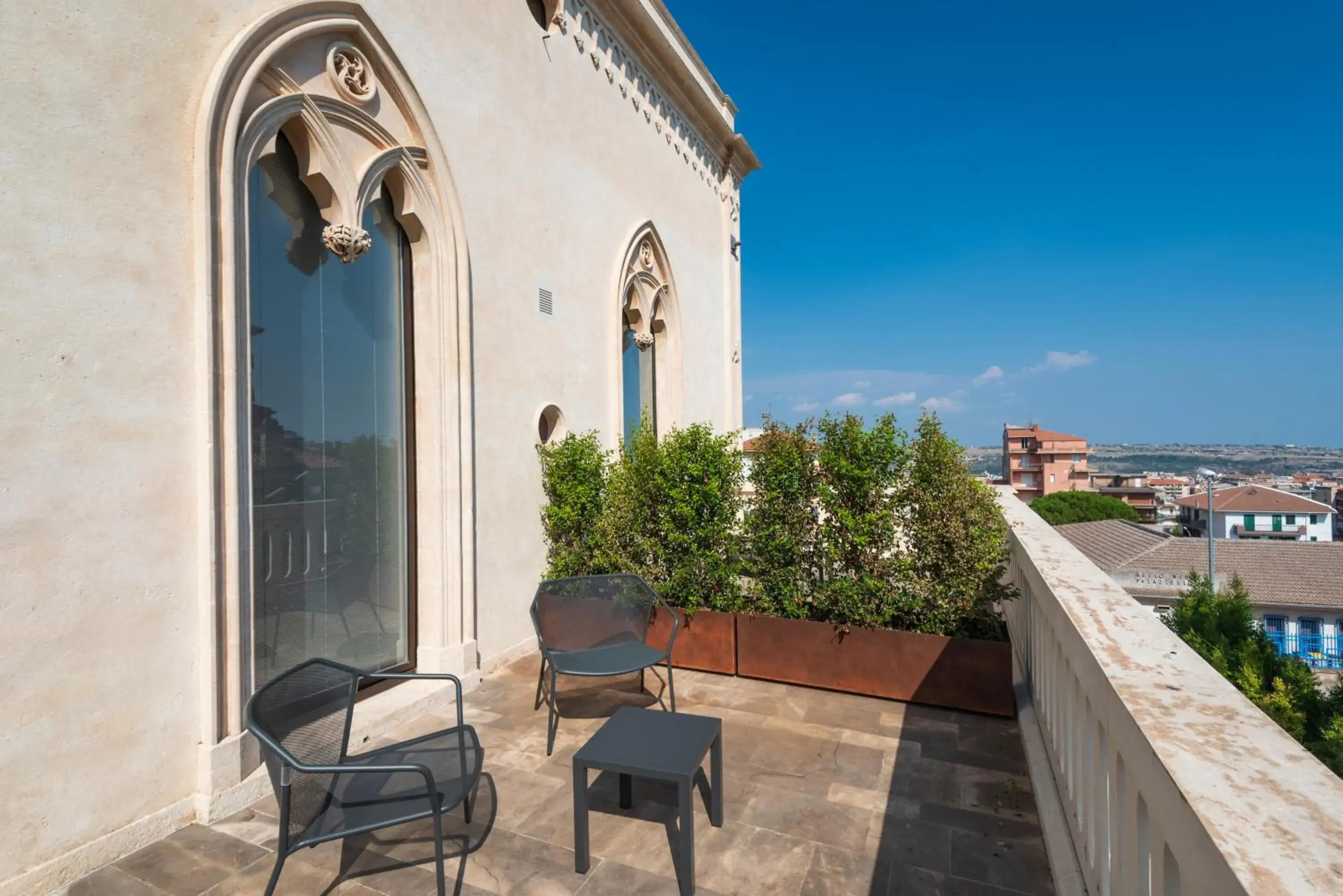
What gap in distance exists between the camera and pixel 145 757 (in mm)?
3061

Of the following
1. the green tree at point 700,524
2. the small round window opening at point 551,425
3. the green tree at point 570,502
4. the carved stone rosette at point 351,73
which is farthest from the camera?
the small round window opening at point 551,425

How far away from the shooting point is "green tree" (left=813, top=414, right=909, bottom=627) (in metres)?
4.71

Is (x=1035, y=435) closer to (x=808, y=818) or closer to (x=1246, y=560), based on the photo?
(x=1246, y=560)

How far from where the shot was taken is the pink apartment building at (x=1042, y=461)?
89000 mm

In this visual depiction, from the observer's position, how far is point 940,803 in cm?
329

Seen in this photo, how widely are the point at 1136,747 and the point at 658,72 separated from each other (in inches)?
385

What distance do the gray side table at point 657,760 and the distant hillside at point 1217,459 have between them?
109 metres

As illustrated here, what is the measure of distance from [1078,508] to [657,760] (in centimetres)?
6320

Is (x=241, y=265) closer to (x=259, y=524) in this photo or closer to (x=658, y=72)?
(x=259, y=524)

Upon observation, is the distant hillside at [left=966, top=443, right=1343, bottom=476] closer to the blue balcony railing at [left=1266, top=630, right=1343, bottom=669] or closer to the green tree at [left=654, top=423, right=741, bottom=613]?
the blue balcony railing at [left=1266, top=630, right=1343, bottom=669]

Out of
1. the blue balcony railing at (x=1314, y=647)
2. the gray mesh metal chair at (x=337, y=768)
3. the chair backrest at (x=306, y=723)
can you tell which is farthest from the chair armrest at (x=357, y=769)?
the blue balcony railing at (x=1314, y=647)

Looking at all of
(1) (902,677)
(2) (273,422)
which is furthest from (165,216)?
(1) (902,677)

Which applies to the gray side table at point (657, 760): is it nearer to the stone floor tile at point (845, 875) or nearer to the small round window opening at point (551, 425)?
the stone floor tile at point (845, 875)

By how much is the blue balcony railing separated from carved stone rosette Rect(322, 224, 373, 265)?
167 ft
